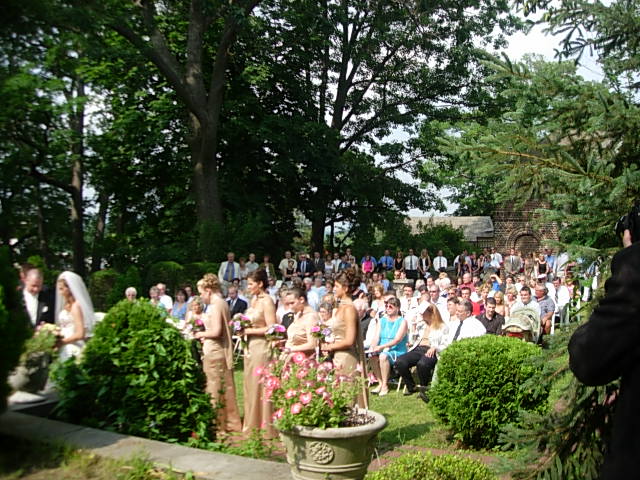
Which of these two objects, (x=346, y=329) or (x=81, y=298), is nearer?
(x=346, y=329)

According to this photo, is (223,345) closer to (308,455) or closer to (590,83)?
(308,455)

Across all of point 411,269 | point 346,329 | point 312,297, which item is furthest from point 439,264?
point 346,329

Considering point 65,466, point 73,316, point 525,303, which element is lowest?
point 65,466

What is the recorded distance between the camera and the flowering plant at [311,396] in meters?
4.98

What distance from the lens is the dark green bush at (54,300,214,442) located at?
19.6 feet

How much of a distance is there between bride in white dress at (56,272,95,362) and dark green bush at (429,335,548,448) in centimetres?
426

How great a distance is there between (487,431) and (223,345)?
3317 millimetres

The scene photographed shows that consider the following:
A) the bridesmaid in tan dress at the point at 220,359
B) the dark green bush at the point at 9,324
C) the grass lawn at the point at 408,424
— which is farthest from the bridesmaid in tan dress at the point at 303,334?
the dark green bush at the point at 9,324

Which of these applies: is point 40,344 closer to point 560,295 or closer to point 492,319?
point 492,319

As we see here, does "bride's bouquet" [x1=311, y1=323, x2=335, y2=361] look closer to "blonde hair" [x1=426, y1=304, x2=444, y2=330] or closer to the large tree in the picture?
"blonde hair" [x1=426, y1=304, x2=444, y2=330]

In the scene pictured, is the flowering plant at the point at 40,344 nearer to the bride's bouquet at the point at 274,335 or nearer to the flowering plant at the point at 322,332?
the bride's bouquet at the point at 274,335

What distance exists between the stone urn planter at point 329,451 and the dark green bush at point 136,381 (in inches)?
70.8

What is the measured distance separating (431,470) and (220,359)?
434cm

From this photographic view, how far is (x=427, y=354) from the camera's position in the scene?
34.9ft
